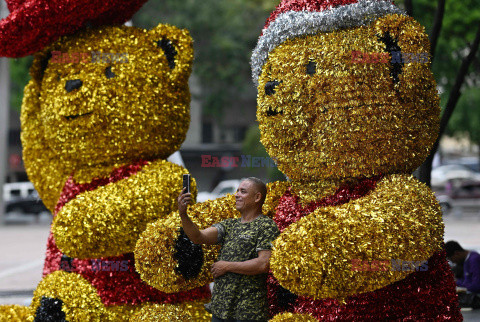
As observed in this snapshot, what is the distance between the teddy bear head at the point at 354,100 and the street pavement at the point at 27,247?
120 inches

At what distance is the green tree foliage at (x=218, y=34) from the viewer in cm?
2127

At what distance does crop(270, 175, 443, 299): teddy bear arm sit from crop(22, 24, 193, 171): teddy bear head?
A: 1782 mm

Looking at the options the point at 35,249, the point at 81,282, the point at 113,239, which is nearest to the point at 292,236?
the point at 113,239

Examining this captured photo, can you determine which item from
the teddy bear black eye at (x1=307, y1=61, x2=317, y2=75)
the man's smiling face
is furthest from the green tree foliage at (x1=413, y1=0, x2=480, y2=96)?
the man's smiling face

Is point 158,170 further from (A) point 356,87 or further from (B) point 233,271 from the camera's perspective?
(A) point 356,87

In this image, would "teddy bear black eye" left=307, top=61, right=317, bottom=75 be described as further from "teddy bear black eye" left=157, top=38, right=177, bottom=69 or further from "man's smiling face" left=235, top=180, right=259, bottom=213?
"teddy bear black eye" left=157, top=38, right=177, bottom=69

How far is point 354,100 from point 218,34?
62.0 ft

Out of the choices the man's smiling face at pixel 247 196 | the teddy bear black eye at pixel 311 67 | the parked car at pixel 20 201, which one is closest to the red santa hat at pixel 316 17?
the teddy bear black eye at pixel 311 67

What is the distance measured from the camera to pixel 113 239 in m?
3.95

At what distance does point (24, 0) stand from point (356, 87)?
2.68 meters

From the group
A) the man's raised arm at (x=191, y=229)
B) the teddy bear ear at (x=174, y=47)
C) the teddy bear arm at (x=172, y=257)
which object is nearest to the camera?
the man's raised arm at (x=191, y=229)

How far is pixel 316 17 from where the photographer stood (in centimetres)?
342

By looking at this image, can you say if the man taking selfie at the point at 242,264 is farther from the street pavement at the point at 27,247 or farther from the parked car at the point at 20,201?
the parked car at the point at 20,201

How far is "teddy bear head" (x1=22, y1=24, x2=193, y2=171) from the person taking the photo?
422 centimetres
